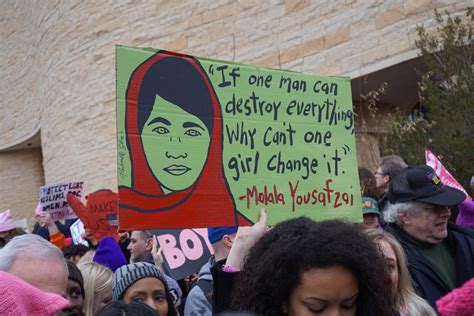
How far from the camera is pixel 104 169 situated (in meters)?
14.8

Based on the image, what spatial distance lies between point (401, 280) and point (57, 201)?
534cm

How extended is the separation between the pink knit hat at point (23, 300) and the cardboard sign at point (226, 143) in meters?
0.79

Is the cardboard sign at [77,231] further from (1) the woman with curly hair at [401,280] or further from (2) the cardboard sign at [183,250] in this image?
(1) the woman with curly hair at [401,280]

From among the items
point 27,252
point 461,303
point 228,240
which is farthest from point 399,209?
point 461,303

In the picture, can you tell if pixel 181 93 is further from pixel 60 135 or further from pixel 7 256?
pixel 60 135

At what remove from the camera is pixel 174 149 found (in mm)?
3084

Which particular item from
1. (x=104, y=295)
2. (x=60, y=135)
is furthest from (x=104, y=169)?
(x=104, y=295)

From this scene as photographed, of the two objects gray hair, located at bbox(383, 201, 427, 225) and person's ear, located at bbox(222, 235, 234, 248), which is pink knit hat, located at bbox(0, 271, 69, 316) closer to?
person's ear, located at bbox(222, 235, 234, 248)

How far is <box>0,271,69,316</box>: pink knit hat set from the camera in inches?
77.0

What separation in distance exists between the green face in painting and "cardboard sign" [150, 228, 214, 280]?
66.7 inches

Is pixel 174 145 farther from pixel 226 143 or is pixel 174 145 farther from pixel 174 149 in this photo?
pixel 226 143

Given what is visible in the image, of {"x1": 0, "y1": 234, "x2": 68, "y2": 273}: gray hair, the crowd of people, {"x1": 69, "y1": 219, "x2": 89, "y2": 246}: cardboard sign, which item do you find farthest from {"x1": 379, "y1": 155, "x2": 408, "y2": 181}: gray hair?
{"x1": 0, "y1": 234, "x2": 68, "y2": 273}: gray hair

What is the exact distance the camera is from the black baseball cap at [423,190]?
3617 millimetres

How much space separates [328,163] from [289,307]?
1474mm
